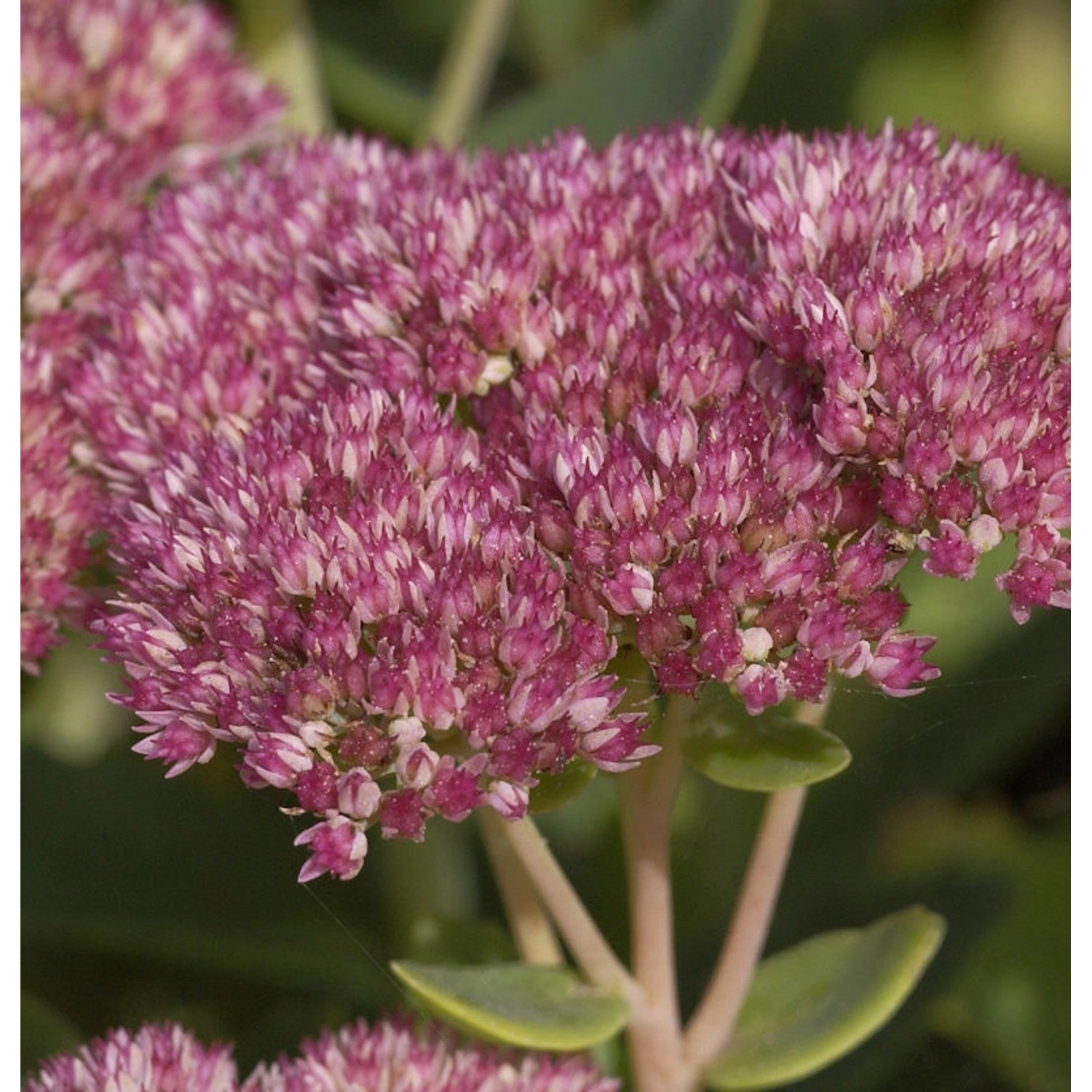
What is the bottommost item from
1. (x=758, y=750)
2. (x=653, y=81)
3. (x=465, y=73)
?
(x=758, y=750)

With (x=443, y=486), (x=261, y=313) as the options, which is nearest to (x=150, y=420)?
(x=261, y=313)

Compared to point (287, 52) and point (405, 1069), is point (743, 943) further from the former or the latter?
point (287, 52)

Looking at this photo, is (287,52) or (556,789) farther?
(287,52)

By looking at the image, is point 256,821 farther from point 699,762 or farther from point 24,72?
point 24,72

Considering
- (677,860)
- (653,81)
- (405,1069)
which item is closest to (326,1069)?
(405,1069)

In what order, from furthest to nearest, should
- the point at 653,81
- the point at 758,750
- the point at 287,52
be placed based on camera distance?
the point at 287,52, the point at 653,81, the point at 758,750

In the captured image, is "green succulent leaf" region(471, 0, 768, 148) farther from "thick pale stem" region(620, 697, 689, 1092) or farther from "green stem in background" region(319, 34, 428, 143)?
"thick pale stem" region(620, 697, 689, 1092)
